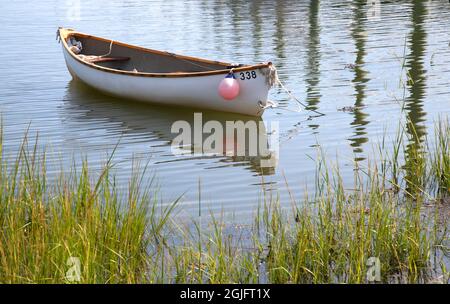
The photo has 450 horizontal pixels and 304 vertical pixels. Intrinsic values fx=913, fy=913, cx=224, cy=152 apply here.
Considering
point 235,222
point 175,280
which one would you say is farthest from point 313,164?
point 175,280

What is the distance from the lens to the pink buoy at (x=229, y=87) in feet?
50.9

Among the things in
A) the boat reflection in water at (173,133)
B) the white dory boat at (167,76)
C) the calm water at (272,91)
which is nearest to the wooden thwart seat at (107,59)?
the white dory boat at (167,76)

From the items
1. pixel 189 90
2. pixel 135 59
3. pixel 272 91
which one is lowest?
pixel 272 91

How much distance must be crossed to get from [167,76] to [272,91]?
3.12 meters

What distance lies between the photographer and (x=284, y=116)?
A: 16.6m

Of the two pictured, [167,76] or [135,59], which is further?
[135,59]

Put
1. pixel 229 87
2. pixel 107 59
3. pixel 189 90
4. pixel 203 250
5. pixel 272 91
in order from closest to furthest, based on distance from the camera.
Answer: pixel 203 250
pixel 229 87
pixel 189 90
pixel 272 91
pixel 107 59

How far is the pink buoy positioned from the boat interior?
4.58 feet

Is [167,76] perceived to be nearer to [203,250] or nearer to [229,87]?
[229,87]

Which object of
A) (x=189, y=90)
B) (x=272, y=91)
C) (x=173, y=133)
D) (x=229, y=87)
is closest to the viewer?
(x=229, y=87)

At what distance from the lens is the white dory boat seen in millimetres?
15539

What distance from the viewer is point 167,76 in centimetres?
1648

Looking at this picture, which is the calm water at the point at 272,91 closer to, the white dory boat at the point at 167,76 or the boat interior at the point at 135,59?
the white dory boat at the point at 167,76

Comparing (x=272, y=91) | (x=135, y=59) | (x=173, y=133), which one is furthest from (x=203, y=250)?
(x=135, y=59)
